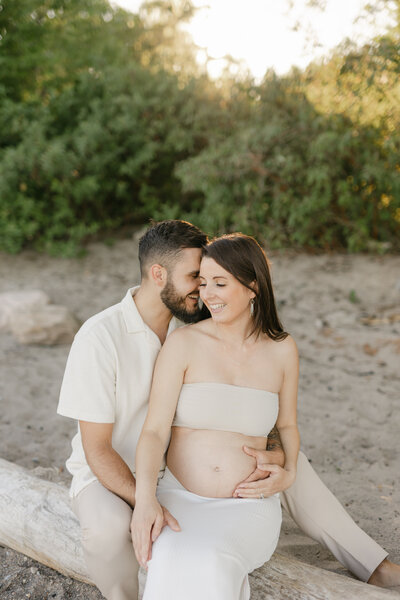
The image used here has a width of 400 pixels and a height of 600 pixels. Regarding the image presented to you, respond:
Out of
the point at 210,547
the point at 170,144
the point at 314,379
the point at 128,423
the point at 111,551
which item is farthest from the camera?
the point at 170,144

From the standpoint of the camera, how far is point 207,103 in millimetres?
9062

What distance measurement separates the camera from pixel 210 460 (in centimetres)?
236

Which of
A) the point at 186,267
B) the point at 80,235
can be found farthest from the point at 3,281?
the point at 186,267

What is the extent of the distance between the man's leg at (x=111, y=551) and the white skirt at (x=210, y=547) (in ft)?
0.62

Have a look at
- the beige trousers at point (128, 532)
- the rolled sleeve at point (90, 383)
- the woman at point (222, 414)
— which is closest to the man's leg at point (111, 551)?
the beige trousers at point (128, 532)

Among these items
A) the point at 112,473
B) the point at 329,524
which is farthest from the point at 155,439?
the point at 329,524

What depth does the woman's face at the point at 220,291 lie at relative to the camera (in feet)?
7.89

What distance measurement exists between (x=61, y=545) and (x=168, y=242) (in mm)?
1535

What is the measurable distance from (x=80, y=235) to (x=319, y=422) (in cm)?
597

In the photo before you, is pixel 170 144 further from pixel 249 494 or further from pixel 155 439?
pixel 249 494

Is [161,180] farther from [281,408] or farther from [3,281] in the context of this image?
A: [281,408]

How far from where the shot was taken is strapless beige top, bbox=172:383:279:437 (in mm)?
2402

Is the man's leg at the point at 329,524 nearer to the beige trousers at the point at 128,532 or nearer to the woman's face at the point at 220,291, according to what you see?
the beige trousers at the point at 128,532

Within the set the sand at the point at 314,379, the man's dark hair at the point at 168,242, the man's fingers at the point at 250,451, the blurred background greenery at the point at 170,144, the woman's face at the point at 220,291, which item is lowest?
the sand at the point at 314,379
